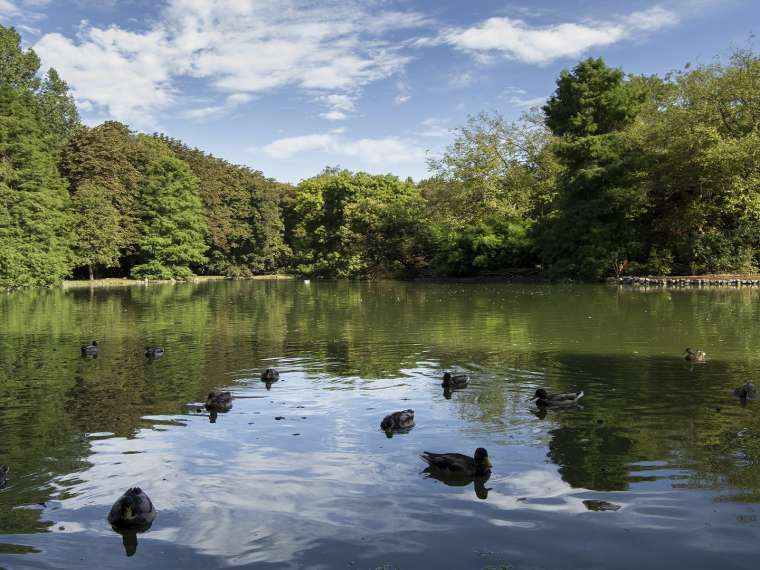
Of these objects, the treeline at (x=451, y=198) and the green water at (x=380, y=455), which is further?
the treeline at (x=451, y=198)

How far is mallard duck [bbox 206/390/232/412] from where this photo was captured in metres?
11.4

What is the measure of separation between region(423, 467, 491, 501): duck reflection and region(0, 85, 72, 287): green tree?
163ft

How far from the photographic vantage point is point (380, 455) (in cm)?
893

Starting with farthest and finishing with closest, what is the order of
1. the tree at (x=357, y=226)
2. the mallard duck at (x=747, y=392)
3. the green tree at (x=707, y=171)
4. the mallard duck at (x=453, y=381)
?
1. the tree at (x=357, y=226)
2. the green tree at (x=707, y=171)
3. the mallard duck at (x=453, y=381)
4. the mallard duck at (x=747, y=392)

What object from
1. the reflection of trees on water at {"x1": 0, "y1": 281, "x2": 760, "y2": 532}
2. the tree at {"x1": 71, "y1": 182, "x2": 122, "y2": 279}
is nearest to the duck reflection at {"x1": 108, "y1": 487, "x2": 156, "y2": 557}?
the reflection of trees on water at {"x1": 0, "y1": 281, "x2": 760, "y2": 532}

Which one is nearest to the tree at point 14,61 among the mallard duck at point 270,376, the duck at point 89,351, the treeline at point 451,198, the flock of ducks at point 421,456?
the treeline at point 451,198

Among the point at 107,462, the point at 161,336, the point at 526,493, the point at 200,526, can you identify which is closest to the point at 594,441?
the point at 526,493

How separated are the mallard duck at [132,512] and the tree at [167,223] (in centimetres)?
6567

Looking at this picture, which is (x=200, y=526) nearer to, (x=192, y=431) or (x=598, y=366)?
(x=192, y=431)

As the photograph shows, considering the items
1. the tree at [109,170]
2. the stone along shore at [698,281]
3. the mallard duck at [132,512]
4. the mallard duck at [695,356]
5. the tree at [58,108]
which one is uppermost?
the tree at [58,108]

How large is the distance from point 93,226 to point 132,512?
200 ft

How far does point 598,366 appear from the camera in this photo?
15.2 metres

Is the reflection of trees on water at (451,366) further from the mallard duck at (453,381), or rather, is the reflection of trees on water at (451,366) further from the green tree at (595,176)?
the green tree at (595,176)

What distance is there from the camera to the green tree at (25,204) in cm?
5031
